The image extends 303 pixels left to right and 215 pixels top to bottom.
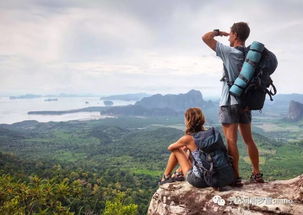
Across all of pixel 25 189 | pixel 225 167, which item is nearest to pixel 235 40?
pixel 225 167

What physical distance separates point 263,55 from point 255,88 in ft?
2.15

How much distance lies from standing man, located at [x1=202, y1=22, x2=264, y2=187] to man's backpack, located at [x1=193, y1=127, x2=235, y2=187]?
1.06 feet

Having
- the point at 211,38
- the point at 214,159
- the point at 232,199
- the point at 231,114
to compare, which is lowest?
the point at 232,199

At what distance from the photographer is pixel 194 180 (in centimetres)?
684

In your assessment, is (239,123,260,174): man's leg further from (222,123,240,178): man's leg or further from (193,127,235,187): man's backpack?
(193,127,235,187): man's backpack

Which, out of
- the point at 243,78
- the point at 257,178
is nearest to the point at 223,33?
the point at 243,78

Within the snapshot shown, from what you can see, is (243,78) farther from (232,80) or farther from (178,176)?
(178,176)

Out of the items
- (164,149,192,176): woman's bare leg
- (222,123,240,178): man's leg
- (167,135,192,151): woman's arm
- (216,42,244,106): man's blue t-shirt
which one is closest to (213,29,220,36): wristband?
(216,42,244,106): man's blue t-shirt

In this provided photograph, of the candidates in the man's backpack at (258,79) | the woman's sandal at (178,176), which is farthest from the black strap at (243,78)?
the woman's sandal at (178,176)

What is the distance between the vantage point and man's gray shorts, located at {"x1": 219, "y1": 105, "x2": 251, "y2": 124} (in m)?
Result: 6.45

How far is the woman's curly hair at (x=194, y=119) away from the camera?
264 inches

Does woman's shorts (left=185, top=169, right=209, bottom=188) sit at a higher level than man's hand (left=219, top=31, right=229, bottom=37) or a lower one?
lower

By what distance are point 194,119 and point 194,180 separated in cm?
133

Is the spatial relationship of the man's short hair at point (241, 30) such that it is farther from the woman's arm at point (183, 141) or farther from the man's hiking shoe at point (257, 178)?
the man's hiking shoe at point (257, 178)
